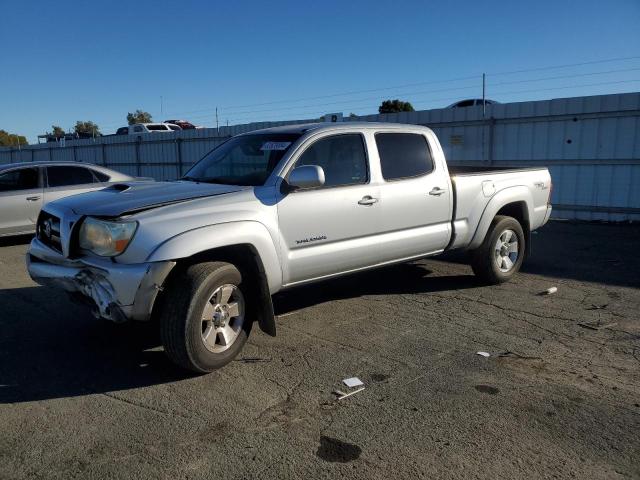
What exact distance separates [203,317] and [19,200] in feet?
23.4

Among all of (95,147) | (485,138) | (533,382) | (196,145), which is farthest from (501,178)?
(95,147)

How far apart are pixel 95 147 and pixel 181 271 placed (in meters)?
21.6

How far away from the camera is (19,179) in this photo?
31.9 feet

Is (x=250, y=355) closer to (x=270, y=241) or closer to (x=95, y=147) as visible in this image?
(x=270, y=241)

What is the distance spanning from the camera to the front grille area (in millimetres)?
4438

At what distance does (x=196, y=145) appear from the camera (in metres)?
18.4

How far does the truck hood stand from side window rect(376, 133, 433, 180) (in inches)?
64.2

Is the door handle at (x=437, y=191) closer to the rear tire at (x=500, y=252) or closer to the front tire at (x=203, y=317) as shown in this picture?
the rear tire at (x=500, y=252)

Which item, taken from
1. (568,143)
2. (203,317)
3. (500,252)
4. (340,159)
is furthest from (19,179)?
(568,143)

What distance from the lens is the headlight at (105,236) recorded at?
12.6 feet

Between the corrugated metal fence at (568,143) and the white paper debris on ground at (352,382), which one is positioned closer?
the white paper debris on ground at (352,382)

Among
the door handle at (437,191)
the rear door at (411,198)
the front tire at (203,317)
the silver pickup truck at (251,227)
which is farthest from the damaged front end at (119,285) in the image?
the door handle at (437,191)

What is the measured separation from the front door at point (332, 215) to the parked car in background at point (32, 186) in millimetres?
6453

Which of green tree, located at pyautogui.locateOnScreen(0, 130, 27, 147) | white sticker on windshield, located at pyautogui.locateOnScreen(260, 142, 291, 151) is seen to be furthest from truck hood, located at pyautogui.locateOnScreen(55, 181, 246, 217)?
green tree, located at pyautogui.locateOnScreen(0, 130, 27, 147)
